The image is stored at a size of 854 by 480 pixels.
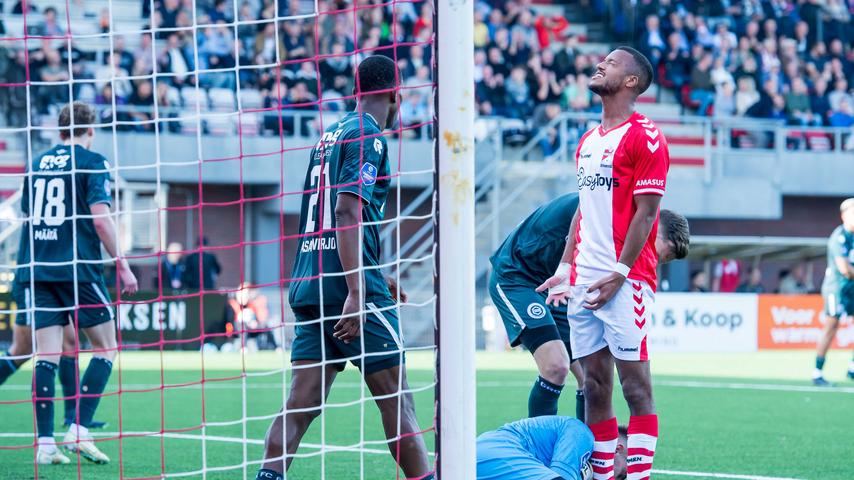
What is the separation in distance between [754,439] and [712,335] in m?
11.7

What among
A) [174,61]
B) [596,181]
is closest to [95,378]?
[596,181]

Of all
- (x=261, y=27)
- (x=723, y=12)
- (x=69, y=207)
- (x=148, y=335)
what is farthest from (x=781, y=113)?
(x=69, y=207)

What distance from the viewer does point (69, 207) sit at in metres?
7.40

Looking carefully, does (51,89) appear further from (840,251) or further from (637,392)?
(637,392)

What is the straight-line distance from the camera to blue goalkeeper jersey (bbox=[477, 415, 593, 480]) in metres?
4.79

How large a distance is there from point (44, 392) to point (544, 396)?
10.5 ft

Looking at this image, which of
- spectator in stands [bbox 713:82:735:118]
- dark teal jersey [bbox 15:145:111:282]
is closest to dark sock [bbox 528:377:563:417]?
dark teal jersey [bbox 15:145:111:282]

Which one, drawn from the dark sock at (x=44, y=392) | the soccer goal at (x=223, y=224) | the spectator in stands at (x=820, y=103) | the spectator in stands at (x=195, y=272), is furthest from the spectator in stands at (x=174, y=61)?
the dark sock at (x=44, y=392)

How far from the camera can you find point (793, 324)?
20.6m

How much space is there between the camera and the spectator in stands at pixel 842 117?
86.8 ft

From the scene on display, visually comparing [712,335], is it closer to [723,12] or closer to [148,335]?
[148,335]

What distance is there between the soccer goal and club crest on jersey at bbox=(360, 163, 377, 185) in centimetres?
1

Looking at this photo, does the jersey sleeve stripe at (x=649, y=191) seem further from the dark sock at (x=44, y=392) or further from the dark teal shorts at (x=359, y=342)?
the dark sock at (x=44, y=392)

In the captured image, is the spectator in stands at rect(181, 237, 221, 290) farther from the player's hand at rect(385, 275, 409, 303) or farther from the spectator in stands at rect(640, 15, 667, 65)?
the player's hand at rect(385, 275, 409, 303)
